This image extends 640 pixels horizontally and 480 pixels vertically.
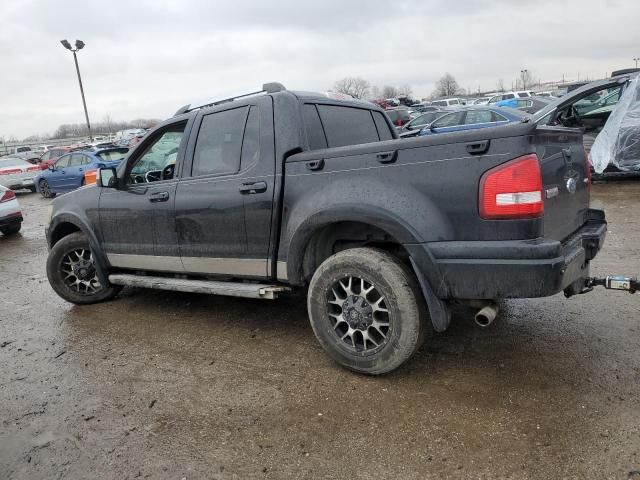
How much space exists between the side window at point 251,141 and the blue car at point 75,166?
41.4ft

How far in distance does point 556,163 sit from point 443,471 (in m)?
1.89

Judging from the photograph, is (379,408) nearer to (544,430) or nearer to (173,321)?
(544,430)

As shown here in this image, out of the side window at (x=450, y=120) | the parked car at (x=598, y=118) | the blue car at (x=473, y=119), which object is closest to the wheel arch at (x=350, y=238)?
the parked car at (x=598, y=118)

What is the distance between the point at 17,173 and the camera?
60.0ft

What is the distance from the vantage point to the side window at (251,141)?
3.81 meters

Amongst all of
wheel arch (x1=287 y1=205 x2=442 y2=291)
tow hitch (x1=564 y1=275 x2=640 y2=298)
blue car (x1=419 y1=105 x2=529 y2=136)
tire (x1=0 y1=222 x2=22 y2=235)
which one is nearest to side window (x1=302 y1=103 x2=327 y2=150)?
wheel arch (x1=287 y1=205 x2=442 y2=291)

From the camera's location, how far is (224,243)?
156 inches

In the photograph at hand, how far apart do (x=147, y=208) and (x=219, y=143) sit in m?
0.97

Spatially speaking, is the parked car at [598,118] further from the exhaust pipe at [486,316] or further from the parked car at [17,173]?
the parked car at [17,173]

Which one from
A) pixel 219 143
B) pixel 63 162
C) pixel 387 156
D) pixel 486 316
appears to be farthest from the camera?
pixel 63 162

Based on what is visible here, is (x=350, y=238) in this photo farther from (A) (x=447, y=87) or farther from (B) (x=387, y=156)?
(A) (x=447, y=87)

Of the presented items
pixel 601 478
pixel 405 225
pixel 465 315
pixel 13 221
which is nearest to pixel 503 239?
pixel 405 225

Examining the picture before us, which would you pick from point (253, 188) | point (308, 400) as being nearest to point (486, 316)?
point (308, 400)

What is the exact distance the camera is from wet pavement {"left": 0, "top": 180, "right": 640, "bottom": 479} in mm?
2529
